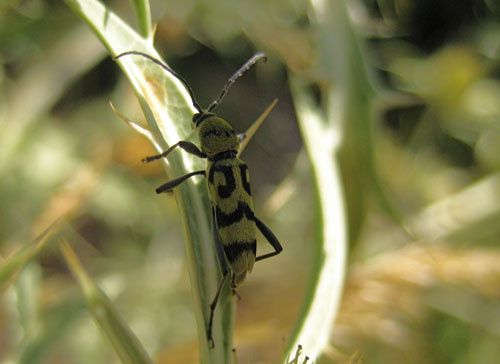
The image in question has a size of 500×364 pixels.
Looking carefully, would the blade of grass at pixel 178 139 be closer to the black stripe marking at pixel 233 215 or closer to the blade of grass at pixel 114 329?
the blade of grass at pixel 114 329

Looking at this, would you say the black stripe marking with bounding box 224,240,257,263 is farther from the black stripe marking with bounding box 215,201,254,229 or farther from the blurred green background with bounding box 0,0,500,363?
the blurred green background with bounding box 0,0,500,363

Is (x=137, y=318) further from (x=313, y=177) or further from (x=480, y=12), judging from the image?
(x=480, y=12)

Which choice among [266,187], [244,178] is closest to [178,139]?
[244,178]

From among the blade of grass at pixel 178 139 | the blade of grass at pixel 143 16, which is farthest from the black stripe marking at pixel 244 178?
the blade of grass at pixel 143 16

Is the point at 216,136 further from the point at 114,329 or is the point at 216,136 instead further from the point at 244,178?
the point at 114,329

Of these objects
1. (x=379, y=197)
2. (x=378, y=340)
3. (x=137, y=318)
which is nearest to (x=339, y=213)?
(x=379, y=197)
